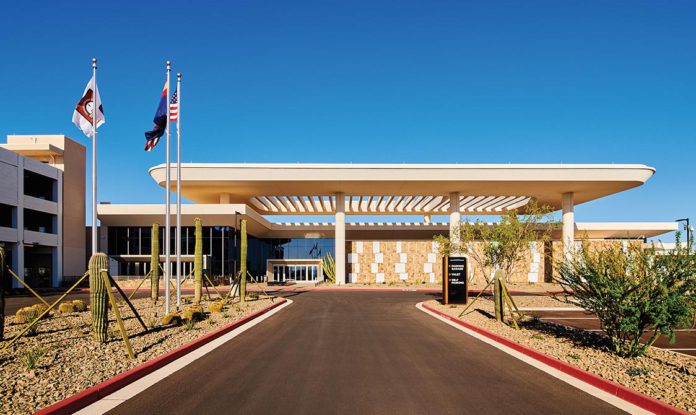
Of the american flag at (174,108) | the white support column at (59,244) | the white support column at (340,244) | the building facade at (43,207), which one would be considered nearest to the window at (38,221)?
the building facade at (43,207)

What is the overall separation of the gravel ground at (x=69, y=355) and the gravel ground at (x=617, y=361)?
8989mm

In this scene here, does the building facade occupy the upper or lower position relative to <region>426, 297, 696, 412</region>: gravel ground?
upper

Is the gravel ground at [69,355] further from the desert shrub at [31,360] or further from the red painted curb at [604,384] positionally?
the red painted curb at [604,384]

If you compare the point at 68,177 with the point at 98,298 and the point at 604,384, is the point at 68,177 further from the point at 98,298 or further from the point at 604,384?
the point at 604,384

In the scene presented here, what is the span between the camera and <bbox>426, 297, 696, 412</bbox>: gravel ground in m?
7.55

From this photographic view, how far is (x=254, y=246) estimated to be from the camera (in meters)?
57.2

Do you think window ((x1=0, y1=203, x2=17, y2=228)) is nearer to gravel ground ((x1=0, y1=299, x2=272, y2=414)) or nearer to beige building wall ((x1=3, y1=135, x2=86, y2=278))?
beige building wall ((x1=3, y1=135, x2=86, y2=278))

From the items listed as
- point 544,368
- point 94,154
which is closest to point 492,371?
point 544,368

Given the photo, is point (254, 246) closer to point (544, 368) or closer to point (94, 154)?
point (94, 154)

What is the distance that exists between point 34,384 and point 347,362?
5.73 metres

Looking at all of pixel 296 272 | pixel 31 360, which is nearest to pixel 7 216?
pixel 296 272

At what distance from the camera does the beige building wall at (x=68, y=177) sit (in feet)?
151

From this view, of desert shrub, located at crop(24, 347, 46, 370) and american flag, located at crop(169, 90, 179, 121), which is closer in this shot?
desert shrub, located at crop(24, 347, 46, 370)

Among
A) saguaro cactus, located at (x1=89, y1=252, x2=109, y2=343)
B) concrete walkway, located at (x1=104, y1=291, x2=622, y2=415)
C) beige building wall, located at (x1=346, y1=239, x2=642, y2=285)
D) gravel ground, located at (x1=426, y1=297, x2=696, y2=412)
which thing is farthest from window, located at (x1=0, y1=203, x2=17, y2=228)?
gravel ground, located at (x1=426, y1=297, x2=696, y2=412)
